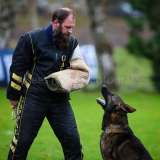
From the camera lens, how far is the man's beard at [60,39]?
5617 millimetres

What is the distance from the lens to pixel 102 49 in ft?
58.2

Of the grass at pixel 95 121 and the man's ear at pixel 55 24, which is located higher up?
the man's ear at pixel 55 24

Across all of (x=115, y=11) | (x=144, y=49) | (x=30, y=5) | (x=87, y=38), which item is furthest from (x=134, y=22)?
(x=115, y=11)

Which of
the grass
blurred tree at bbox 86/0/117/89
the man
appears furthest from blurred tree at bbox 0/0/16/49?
the man

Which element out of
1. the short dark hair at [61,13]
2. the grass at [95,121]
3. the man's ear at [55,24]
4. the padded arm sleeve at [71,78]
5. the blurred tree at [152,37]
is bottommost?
the grass at [95,121]

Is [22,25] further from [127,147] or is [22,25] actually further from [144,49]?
[127,147]

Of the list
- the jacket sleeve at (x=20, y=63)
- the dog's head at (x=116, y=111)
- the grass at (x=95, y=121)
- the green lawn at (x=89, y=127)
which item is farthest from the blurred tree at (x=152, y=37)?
the jacket sleeve at (x=20, y=63)

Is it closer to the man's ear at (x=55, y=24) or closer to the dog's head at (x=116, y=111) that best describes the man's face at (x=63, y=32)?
the man's ear at (x=55, y=24)

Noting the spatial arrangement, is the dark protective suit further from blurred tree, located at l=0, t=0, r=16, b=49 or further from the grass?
blurred tree, located at l=0, t=0, r=16, b=49

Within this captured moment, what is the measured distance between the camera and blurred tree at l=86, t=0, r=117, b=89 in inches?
675

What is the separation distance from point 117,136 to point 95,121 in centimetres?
582

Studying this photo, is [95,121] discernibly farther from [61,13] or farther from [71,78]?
[61,13]

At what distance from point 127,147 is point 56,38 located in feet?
5.77

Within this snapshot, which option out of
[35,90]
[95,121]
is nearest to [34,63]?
[35,90]
